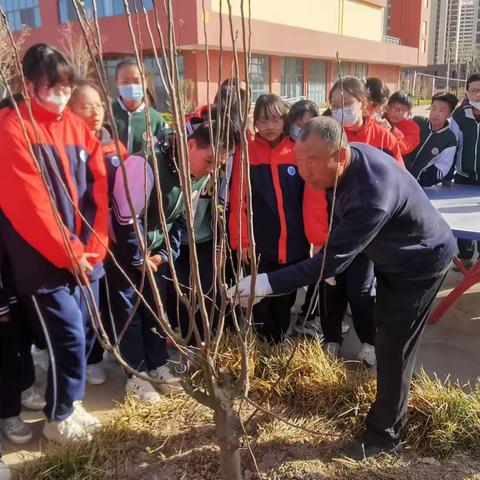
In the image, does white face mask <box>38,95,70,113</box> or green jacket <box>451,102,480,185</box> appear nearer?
white face mask <box>38,95,70,113</box>

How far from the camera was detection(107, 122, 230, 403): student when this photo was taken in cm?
230

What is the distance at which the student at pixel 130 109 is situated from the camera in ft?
10.8

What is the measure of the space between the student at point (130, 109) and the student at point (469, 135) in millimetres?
2538

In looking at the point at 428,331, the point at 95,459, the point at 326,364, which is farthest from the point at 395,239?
the point at 428,331

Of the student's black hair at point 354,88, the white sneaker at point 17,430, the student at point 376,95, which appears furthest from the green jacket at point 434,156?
the white sneaker at point 17,430

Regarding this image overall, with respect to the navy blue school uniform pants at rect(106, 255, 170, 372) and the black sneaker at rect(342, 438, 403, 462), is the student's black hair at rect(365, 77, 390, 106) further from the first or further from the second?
the black sneaker at rect(342, 438, 403, 462)

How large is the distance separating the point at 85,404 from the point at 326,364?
4.22 ft

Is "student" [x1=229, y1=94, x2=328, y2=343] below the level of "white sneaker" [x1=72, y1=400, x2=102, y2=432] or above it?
above

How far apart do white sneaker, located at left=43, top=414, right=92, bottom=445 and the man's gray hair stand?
5.27ft

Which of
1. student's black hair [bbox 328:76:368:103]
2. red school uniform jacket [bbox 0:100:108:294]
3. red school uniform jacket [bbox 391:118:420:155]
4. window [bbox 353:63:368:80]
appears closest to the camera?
red school uniform jacket [bbox 0:100:108:294]

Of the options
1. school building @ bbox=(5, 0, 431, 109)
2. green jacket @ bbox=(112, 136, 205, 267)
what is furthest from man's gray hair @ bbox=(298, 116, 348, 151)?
school building @ bbox=(5, 0, 431, 109)

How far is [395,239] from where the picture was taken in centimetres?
201

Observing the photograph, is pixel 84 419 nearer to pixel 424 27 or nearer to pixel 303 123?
pixel 303 123

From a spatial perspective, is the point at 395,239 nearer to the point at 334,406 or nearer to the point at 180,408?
the point at 334,406
